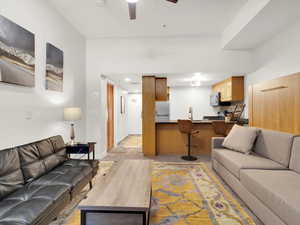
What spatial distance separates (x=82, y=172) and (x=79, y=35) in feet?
10.6

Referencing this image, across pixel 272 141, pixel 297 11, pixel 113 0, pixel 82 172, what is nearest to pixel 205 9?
pixel 297 11

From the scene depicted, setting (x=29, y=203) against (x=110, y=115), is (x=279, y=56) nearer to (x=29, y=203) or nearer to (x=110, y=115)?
(x=29, y=203)

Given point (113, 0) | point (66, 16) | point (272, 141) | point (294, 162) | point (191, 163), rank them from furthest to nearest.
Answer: point (191, 163) < point (66, 16) < point (113, 0) < point (272, 141) < point (294, 162)

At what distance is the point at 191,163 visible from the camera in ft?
12.1

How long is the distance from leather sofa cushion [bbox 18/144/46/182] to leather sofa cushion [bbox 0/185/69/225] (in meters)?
0.18

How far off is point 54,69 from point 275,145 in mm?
3789

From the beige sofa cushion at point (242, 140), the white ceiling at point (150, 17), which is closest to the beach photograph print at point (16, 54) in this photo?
the white ceiling at point (150, 17)

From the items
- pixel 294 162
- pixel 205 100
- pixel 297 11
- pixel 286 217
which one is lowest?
pixel 286 217

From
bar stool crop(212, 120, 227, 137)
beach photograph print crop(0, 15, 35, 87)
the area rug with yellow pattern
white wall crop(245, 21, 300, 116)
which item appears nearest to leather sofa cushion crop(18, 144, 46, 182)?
the area rug with yellow pattern

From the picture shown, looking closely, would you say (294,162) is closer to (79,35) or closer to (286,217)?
(286,217)

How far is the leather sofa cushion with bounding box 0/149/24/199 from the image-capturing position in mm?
1536

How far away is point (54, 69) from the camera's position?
2791 millimetres

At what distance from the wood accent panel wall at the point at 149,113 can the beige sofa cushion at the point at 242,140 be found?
1.90 metres

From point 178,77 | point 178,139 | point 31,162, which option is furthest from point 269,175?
point 178,77
